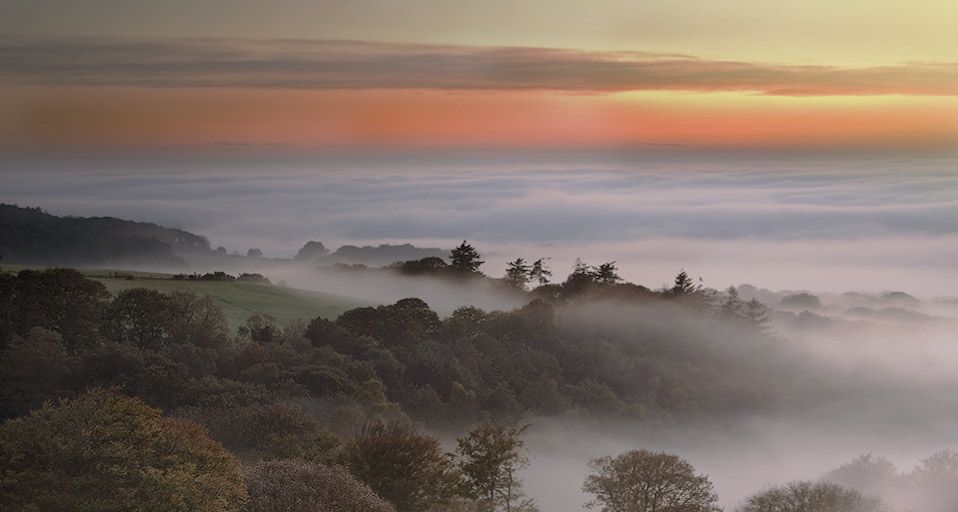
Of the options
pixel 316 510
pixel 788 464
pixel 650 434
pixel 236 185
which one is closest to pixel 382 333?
pixel 650 434

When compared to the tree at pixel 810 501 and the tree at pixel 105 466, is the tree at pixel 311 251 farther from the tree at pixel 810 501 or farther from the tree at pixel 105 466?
the tree at pixel 105 466

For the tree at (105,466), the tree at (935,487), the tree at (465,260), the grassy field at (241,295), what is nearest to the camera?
the tree at (105,466)

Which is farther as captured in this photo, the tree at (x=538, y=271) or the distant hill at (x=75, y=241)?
the tree at (x=538, y=271)

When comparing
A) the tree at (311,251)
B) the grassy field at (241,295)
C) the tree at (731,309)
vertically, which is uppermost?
the tree at (311,251)

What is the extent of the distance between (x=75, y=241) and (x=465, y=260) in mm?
42670

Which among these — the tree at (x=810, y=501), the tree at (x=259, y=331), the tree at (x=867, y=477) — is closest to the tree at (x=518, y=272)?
the tree at (x=259, y=331)

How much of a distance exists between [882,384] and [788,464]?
38.7 metres

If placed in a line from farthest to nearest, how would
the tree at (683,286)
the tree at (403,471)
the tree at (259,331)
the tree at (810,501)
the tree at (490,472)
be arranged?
the tree at (683,286), the tree at (259,331), the tree at (810,501), the tree at (490,472), the tree at (403,471)

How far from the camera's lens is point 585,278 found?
407ft

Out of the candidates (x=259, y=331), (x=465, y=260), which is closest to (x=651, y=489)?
(x=259, y=331)

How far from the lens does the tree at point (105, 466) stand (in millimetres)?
34750

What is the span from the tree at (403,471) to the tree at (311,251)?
122m

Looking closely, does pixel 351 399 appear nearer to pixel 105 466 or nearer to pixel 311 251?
pixel 105 466

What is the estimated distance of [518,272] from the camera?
135375 millimetres
